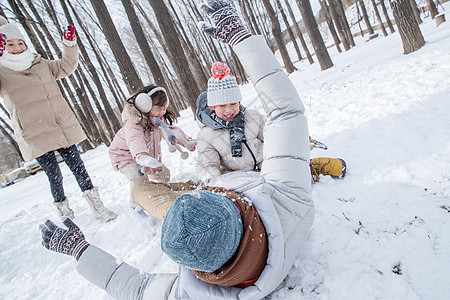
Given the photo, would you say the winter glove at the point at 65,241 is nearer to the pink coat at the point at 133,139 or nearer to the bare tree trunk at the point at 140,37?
the pink coat at the point at 133,139

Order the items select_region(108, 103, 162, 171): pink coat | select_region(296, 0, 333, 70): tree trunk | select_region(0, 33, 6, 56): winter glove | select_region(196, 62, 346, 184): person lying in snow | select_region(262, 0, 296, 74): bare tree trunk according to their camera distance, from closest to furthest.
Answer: select_region(196, 62, 346, 184): person lying in snow, select_region(0, 33, 6, 56): winter glove, select_region(108, 103, 162, 171): pink coat, select_region(296, 0, 333, 70): tree trunk, select_region(262, 0, 296, 74): bare tree trunk

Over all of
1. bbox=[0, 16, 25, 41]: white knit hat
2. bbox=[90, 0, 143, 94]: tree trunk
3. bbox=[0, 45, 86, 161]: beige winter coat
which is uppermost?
bbox=[90, 0, 143, 94]: tree trunk

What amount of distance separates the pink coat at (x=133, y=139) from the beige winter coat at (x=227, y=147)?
62 centimetres

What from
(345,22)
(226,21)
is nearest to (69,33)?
(226,21)

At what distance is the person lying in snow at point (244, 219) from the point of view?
77 centimetres

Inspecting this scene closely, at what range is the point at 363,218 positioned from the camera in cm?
152

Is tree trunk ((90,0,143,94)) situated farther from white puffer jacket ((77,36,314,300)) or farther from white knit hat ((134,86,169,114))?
white puffer jacket ((77,36,314,300))

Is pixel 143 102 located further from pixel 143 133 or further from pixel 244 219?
pixel 244 219

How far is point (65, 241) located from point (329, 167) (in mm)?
2112

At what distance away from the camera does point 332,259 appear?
1.29 m

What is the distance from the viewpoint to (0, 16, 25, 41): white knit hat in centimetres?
226

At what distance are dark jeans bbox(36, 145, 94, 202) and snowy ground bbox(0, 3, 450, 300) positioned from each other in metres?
0.51

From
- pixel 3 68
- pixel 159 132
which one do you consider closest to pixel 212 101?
pixel 159 132

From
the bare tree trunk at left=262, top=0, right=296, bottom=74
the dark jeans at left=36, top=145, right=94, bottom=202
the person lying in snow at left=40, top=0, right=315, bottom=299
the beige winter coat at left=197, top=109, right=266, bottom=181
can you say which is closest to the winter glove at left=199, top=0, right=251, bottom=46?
the person lying in snow at left=40, top=0, right=315, bottom=299
